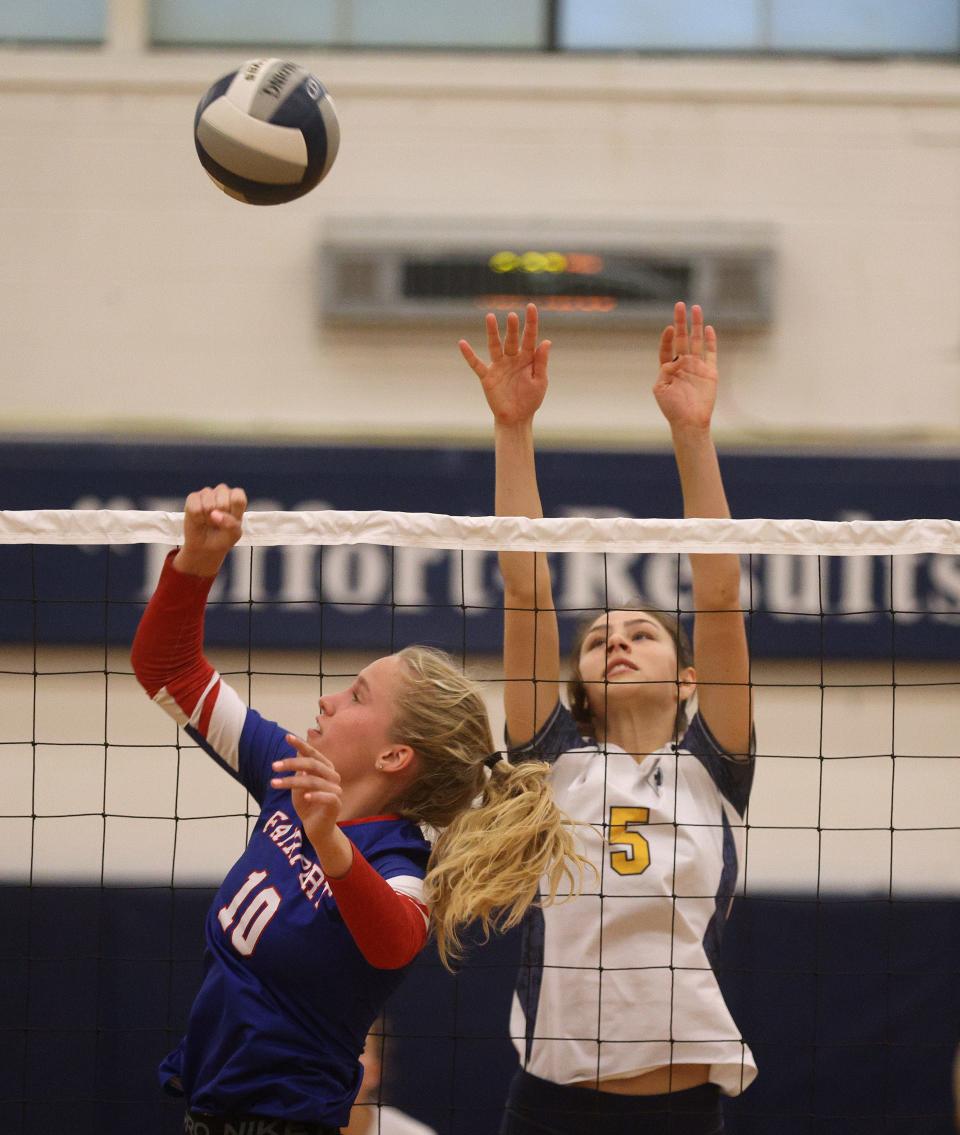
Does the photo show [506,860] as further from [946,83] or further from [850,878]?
[946,83]

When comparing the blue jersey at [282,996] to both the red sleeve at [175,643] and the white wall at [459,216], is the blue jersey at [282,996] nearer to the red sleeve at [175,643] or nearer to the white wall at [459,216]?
the red sleeve at [175,643]

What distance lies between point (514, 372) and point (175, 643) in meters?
0.91

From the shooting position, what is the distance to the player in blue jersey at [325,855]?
199 cm

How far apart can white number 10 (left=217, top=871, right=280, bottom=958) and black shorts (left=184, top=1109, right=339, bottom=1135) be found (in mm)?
232

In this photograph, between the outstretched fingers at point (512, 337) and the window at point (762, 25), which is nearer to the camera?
the outstretched fingers at point (512, 337)

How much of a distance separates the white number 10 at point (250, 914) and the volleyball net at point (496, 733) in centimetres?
276

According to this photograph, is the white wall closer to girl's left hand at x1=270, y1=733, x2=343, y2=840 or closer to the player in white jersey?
the player in white jersey

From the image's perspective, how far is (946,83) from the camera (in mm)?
5637

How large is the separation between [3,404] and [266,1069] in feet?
13.6

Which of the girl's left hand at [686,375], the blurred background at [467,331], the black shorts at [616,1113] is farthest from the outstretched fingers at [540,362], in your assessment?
the blurred background at [467,331]

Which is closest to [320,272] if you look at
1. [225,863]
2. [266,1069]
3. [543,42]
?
[543,42]

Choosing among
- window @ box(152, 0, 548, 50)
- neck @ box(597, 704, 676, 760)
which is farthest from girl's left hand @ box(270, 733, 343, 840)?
window @ box(152, 0, 548, 50)

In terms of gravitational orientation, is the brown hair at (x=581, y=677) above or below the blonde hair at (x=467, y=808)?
above

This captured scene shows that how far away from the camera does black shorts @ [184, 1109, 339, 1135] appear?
1988mm
